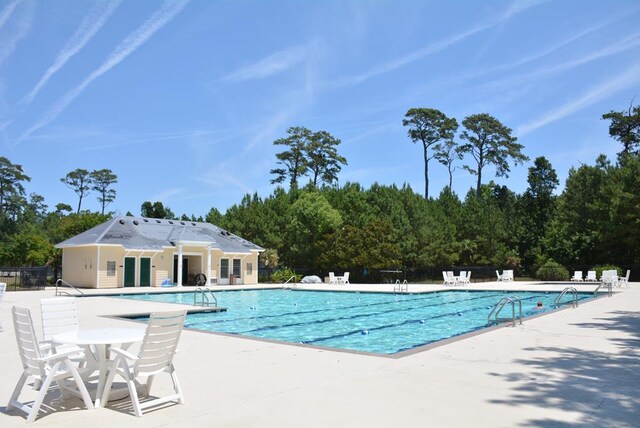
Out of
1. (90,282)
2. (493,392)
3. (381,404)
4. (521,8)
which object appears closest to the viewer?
(381,404)

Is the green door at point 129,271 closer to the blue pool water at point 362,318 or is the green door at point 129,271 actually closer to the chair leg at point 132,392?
the blue pool water at point 362,318

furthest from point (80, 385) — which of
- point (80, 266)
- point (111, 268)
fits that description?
point (80, 266)

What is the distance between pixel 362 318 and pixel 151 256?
18.6 metres

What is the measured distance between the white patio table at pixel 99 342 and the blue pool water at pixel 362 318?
230 inches

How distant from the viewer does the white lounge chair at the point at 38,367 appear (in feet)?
15.1

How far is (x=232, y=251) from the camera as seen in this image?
33531 millimetres

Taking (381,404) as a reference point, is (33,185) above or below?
above

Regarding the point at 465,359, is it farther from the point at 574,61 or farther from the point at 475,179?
the point at 475,179

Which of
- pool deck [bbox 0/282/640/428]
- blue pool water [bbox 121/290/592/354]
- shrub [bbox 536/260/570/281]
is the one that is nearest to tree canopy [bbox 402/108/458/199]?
shrub [bbox 536/260/570/281]

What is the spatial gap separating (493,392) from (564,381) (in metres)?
1.10

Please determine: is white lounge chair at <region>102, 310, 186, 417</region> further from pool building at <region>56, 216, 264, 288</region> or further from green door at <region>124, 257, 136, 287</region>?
green door at <region>124, 257, 136, 287</region>

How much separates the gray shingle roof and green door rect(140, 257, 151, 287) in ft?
3.30

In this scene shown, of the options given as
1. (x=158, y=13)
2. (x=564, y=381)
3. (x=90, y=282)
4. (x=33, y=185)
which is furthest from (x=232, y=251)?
(x=33, y=185)

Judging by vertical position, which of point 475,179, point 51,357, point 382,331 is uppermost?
point 475,179
